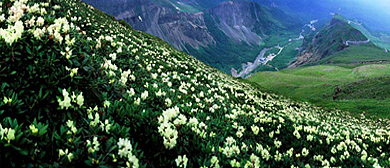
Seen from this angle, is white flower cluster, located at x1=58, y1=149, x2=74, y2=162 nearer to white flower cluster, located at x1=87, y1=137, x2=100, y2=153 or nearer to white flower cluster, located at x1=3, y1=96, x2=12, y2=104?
white flower cluster, located at x1=87, y1=137, x2=100, y2=153

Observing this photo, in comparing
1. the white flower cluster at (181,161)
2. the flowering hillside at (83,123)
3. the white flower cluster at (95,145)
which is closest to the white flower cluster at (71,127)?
the flowering hillside at (83,123)

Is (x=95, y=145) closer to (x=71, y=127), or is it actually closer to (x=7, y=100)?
(x=71, y=127)

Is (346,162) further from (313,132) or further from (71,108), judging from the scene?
(71,108)

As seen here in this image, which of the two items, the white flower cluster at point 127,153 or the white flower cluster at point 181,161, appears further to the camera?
the white flower cluster at point 181,161

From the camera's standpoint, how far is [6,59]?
13.3 feet

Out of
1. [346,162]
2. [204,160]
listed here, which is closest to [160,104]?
[204,160]

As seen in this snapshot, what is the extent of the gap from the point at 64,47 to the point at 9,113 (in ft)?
7.95

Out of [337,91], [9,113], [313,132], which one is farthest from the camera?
[337,91]

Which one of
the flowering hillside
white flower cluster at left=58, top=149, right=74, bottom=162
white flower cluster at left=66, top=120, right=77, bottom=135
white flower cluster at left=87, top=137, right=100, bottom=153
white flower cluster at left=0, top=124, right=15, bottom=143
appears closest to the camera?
white flower cluster at left=0, top=124, right=15, bottom=143

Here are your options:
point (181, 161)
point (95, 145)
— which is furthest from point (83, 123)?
point (181, 161)

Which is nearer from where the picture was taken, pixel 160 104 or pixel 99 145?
pixel 99 145

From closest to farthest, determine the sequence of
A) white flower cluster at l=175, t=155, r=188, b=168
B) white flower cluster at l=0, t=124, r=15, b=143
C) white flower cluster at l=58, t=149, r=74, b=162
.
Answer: white flower cluster at l=0, t=124, r=15, b=143, white flower cluster at l=58, t=149, r=74, b=162, white flower cluster at l=175, t=155, r=188, b=168

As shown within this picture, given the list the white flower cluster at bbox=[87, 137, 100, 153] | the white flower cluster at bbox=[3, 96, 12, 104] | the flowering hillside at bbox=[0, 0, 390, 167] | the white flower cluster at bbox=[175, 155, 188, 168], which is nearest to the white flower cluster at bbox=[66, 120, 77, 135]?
the flowering hillside at bbox=[0, 0, 390, 167]

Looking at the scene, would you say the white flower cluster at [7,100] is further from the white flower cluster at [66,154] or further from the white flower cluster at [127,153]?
the white flower cluster at [127,153]
